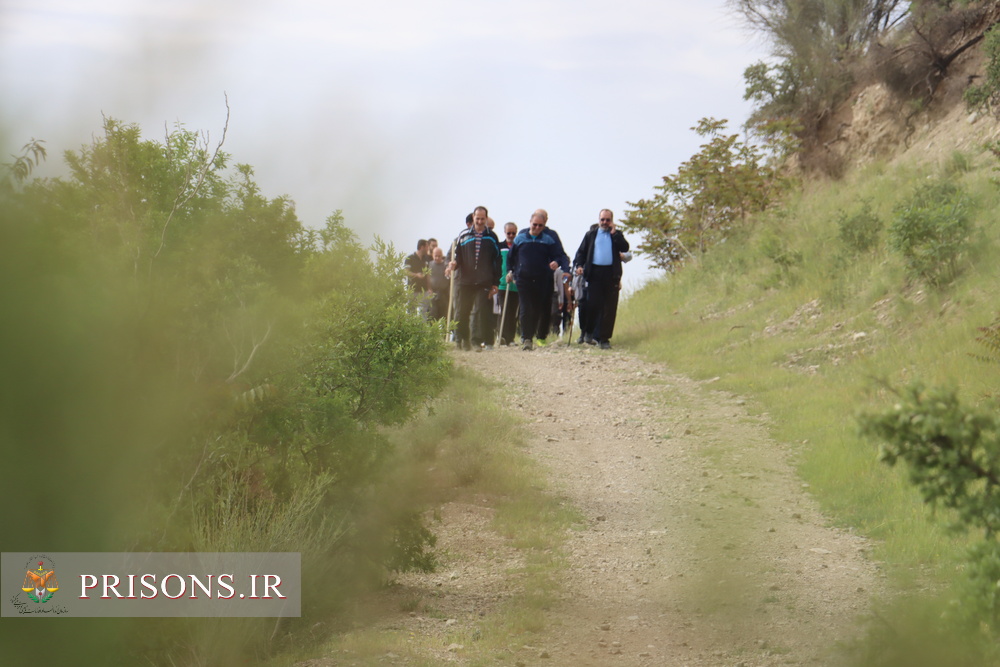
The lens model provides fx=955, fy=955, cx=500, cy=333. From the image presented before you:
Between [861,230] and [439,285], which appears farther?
[439,285]

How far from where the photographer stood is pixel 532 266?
51.8 ft

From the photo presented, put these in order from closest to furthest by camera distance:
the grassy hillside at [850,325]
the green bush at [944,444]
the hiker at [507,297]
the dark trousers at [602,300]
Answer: the green bush at [944,444], the grassy hillside at [850,325], the dark trousers at [602,300], the hiker at [507,297]

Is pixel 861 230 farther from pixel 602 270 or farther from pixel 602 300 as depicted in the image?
pixel 602 300

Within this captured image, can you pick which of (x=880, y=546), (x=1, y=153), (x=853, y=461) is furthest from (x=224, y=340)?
(x=853, y=461)

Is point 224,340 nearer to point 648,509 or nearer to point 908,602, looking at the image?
point 908,602

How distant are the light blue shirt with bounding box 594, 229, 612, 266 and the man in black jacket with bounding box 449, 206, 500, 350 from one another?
165 cm

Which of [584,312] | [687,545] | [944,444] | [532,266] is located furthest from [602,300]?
[944,444]

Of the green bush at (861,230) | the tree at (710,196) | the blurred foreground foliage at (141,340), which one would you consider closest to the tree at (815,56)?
the tree at (710,196)

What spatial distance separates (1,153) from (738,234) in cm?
1969

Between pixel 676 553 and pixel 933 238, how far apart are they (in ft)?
24.9

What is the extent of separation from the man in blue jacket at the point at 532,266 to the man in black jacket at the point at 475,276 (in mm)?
509

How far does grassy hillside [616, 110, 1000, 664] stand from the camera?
6.82m

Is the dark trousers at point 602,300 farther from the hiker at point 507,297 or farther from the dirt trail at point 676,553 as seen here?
the dirt trail at point 676,553

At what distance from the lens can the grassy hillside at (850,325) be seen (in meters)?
6.82
